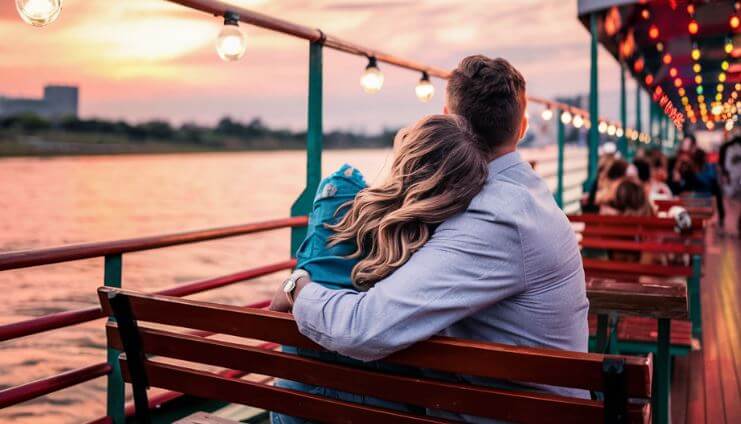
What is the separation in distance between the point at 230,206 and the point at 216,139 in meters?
46.5

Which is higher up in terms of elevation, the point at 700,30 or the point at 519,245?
the point at 700,30

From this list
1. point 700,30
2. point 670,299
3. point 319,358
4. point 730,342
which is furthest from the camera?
point 700,30

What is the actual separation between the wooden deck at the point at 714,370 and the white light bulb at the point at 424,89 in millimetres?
2389

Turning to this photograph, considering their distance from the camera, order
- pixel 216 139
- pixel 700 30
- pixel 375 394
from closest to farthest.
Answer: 1. pixel 375 394
2. pixel 700 30
3. pixel 216 139

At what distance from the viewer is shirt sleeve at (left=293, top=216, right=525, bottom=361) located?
1328 millimetres

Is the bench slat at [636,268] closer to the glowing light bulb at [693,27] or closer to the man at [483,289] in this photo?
the man at [483,289]

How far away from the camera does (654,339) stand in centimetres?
321

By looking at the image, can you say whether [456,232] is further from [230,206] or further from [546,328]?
[230,206]

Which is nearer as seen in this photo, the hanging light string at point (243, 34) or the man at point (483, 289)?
the man at point (483, 289)

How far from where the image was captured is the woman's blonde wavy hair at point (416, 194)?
1398 millimetres

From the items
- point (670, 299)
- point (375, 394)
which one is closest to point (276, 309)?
point (375, 394)

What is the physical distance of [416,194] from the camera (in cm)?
142

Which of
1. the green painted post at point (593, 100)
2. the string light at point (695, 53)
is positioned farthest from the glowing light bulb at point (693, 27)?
the green painted post at point (593, 100)

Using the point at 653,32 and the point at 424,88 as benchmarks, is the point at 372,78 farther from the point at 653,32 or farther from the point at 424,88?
the point at 653,32
